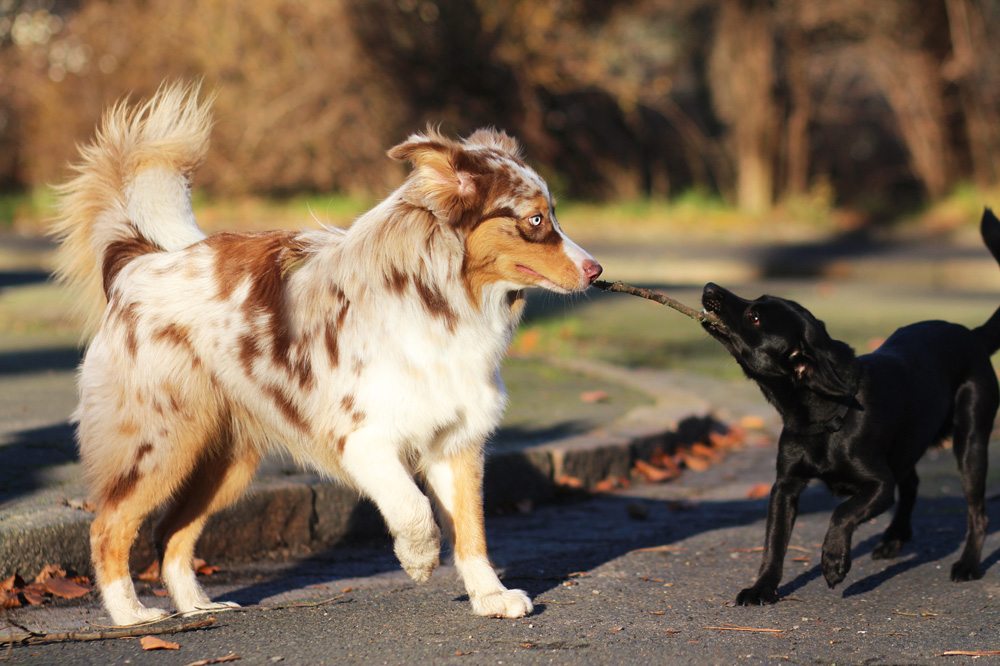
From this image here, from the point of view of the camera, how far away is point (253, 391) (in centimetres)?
499

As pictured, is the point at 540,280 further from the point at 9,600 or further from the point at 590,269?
the point at 9,600

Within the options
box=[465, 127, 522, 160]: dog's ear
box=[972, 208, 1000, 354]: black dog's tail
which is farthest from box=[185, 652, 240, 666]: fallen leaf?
box=[972, 208, 1000, 354]: black dog's tail

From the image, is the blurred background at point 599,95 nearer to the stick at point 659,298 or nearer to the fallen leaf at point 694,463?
the fallen leaf at point 694,463

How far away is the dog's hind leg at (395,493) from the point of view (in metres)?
4.66

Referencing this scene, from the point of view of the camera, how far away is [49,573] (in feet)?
16.9

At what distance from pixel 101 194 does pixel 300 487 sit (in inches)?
59.0

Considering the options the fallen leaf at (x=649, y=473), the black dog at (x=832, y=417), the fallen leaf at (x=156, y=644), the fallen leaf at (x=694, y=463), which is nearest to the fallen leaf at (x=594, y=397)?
the fallen leaf at (x=694, y=463)

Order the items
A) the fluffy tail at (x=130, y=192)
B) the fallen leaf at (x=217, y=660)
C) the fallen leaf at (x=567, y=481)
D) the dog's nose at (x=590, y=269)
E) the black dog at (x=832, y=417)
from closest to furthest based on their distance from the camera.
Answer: the fallen leaf at (x=217, y=660), the dog's nose at (x=590, y=269), the black dog at (x=832, y=417), the fluffy tail at (x=130, y=192), the fallen leaf at (x=567, y=481)

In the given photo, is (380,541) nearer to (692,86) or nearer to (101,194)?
(101,194)

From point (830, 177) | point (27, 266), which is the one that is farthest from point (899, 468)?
point (830, 177)

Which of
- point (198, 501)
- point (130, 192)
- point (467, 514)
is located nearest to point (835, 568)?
point (467, 514)

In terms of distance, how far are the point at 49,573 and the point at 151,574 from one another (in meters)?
0.48

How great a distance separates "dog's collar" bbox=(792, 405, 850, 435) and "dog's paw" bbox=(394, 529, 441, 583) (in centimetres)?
154

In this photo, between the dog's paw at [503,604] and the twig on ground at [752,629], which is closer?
the twig on ground at [752,629]
